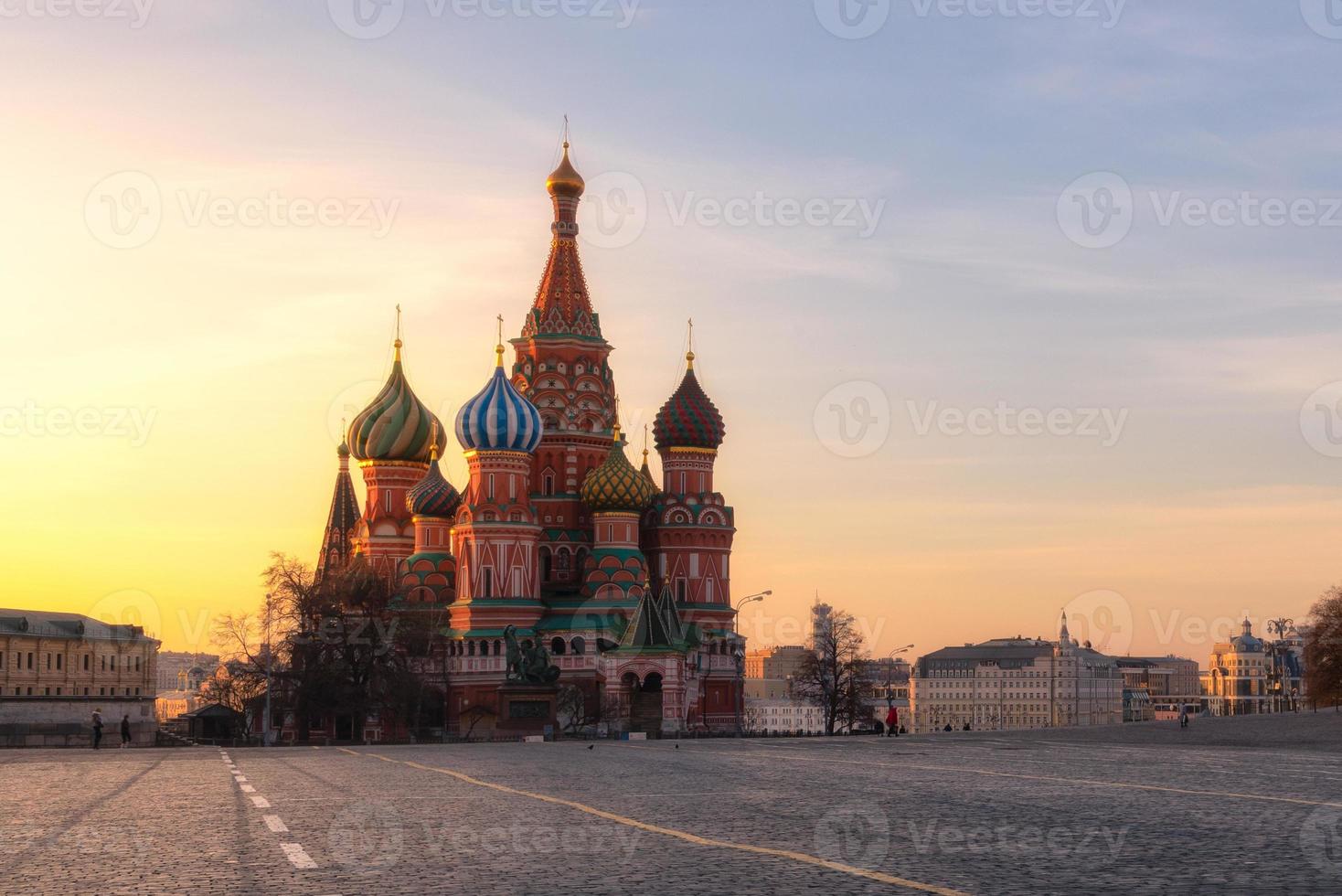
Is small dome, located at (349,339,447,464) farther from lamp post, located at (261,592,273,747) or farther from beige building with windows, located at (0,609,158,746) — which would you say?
beige building with windows, located at (0,609,158,746)

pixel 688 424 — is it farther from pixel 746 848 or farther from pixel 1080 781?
pixel 746 848

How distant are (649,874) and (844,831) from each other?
10.1 ft

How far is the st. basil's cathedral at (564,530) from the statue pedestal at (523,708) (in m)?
8.84

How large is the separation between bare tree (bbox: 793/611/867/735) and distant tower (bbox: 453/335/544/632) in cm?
1811

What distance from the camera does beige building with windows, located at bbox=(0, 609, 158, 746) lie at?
137625 mm

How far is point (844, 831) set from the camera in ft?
40.4

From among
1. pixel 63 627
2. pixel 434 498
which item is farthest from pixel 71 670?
pixel 434 498

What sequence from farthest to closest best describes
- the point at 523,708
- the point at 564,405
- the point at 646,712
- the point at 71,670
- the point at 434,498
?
the point at 71,670 < the point at 564,405 < the point at 434,498 < the point at 646,712 < the point at 523,708

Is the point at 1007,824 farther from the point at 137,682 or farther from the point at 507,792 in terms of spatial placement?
the point at 137,682

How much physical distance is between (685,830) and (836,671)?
3097 inches

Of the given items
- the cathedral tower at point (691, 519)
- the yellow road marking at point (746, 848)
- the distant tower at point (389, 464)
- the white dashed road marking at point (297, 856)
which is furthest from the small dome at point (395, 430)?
the white dashed road marking at point (297, 856)

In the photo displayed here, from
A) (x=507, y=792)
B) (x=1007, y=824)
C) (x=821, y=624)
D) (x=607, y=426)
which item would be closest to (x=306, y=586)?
(x=607, y=426)

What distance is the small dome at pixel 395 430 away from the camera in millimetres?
92688

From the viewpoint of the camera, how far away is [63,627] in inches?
5886
